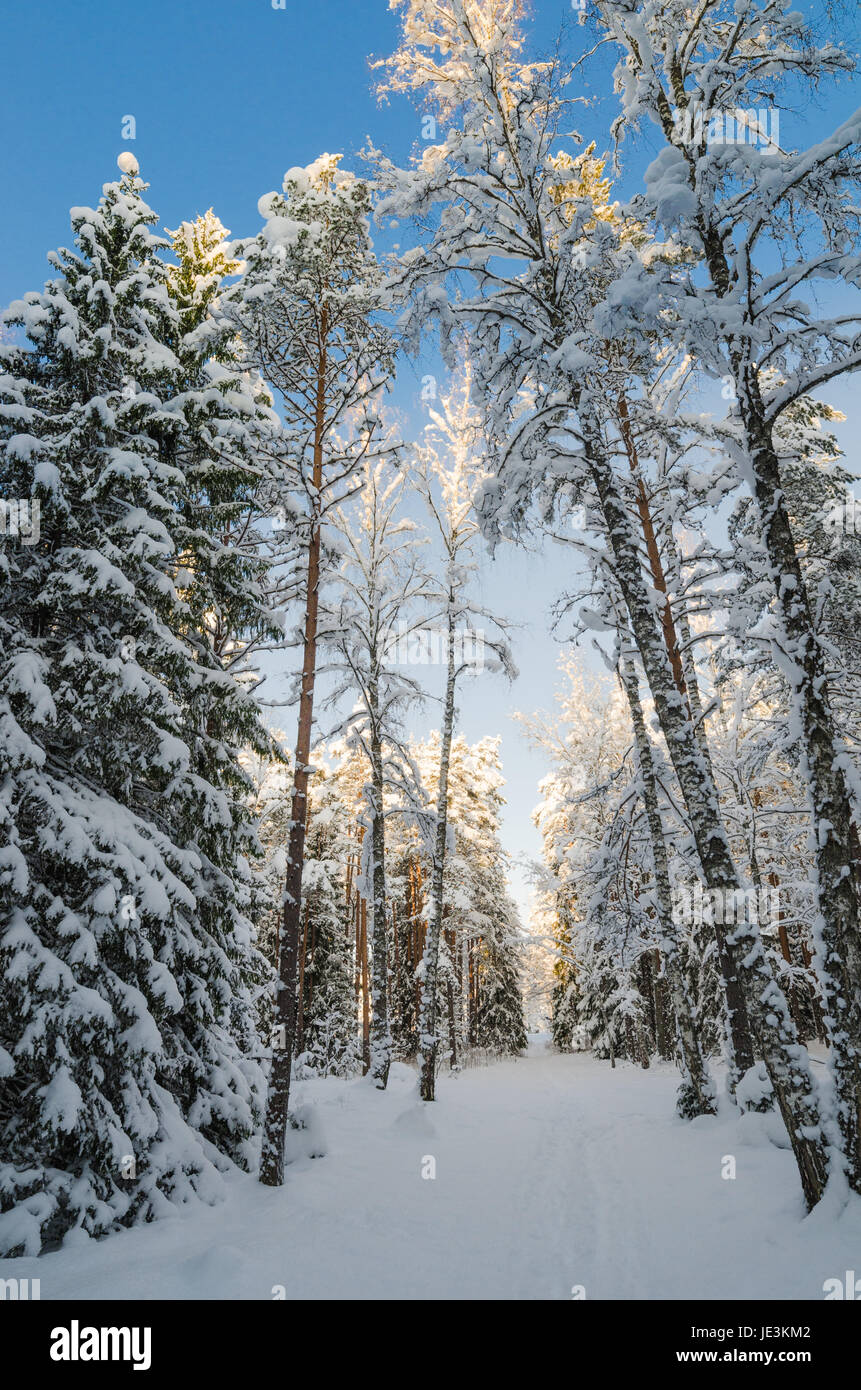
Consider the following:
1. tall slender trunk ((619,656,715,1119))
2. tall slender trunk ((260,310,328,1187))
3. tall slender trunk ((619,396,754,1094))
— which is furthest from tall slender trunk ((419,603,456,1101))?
tall slender trunk ((260,310,328,1187))

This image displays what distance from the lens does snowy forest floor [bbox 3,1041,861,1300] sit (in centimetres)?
441

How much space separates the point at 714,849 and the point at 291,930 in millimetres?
4623

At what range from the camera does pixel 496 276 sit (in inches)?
311

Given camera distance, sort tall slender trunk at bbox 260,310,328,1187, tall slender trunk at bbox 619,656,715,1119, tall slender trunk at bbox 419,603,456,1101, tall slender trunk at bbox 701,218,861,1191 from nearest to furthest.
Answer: tall slender trunk at bbox 701,218,861,1191 < tall slender trunk at bbox 260,310,328,1187 < tall slender trunk at bbox 619,656,715,1119 < tall slender trunk at bbox 419,603,456,1101

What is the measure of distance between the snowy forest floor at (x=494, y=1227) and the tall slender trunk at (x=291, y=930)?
0.49 meters

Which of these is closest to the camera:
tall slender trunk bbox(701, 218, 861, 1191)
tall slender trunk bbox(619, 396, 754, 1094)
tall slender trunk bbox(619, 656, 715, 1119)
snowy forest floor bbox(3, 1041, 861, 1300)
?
snowy forest floor bbox(3, 1041, 861, 1300)

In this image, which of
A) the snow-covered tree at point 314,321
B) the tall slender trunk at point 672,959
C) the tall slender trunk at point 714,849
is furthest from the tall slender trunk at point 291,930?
the tall slender trunk at point 672,959

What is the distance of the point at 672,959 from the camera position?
10.4 metres

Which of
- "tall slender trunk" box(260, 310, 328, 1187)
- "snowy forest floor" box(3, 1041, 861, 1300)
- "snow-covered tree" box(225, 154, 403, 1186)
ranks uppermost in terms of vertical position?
"snow-covered tree" box(225, 154, 403, 1186)

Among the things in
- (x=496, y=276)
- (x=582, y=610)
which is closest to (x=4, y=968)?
(x=582, y=610)

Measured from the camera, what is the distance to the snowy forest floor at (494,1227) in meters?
4.41

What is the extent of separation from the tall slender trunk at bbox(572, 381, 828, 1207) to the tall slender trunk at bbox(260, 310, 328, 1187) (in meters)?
3.81

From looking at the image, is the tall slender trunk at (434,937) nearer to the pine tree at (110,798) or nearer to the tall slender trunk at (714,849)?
the pine tree at (110,798)

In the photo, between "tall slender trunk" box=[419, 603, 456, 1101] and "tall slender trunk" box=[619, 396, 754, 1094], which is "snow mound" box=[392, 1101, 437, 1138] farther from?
"tall slender trunk" box=[619, 396, 754, 1094]
